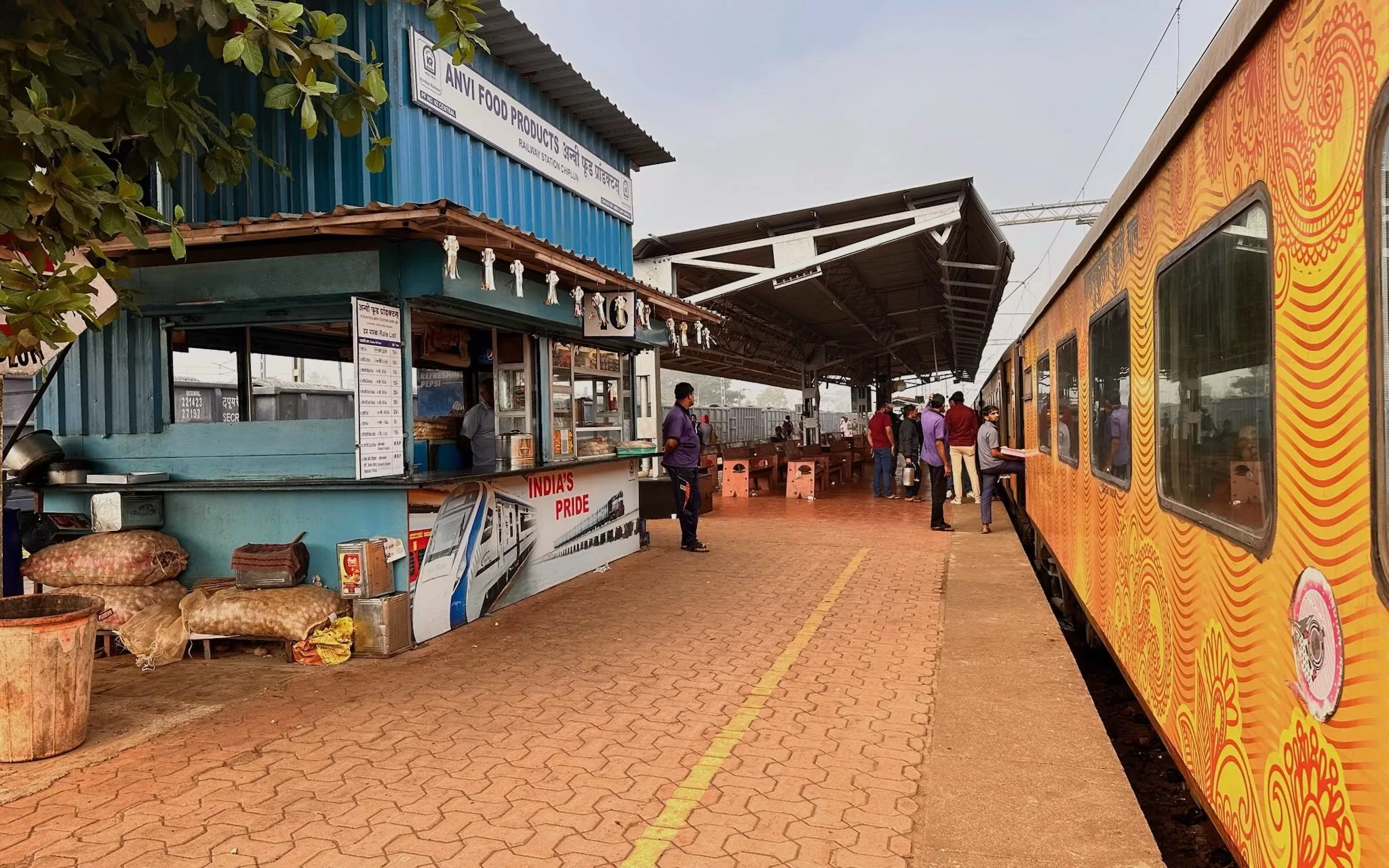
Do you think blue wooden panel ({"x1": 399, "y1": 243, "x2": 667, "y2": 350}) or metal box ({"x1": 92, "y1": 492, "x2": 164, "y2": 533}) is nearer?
blue wooden panel ({"x1": 399, "y1": 243, "x2": 667, "y2": 350})

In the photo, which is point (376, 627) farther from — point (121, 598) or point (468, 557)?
point (121, 598)

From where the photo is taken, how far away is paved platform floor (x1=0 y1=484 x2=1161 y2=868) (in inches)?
130

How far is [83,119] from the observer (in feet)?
14.7

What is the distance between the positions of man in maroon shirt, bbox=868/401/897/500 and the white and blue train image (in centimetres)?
875

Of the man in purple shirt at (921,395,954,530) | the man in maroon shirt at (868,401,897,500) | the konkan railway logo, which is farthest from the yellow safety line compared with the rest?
the man in maroon shirt at (868,401,897,500)

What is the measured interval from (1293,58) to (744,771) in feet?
10.5

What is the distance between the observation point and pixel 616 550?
32.5 feet

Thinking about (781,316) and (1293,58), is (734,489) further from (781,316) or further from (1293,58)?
(1293,58)

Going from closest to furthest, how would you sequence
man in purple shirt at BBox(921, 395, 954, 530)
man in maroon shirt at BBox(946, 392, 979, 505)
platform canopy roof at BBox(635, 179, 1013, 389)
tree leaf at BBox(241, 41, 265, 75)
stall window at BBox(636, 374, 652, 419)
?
tree leaf at BBox(241, 41, 265, 75)
man in purple shirt at BBox(921, 395, 954, 530)
man in maroon shirt at BBox(946, 392, 979, 505)
platform canopy roof at BBox(635, 179, 1013, 389)
stall window at BBox(636, 374, 652, 419)

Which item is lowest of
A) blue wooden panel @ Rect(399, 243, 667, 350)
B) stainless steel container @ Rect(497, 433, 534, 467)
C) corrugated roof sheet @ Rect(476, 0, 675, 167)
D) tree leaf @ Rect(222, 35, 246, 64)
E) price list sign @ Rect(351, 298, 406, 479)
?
stainless steel container @ Rect(497, 433, 534, 467)

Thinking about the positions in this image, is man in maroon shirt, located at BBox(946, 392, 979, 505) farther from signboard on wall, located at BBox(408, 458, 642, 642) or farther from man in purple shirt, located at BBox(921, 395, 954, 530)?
signboard on wall, located at BBox(408, 458, 642, 642)

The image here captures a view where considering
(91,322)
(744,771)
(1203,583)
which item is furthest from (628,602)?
(1203,583)

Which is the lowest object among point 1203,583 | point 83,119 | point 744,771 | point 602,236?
point 744,771

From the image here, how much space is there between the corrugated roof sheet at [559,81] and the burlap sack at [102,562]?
4708 millimetres
